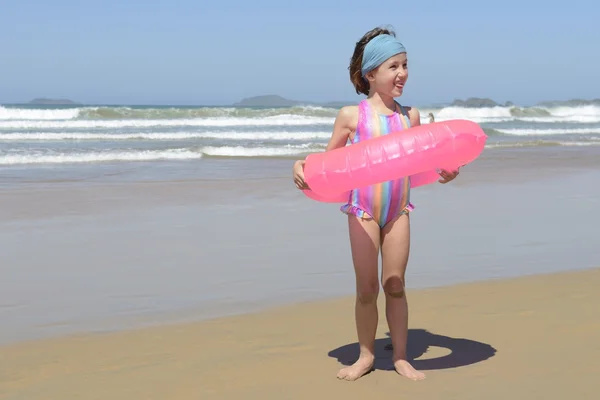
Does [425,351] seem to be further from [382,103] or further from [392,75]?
[392,75]

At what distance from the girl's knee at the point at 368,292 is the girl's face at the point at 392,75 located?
0.91 m

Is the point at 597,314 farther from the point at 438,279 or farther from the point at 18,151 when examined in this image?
the point at 18,151

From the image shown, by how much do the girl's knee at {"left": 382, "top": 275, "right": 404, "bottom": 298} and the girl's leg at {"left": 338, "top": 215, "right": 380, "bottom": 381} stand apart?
5 centimetres

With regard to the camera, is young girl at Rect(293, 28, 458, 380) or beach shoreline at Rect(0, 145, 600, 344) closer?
young girl at Rect(293, 28, 458, 380)

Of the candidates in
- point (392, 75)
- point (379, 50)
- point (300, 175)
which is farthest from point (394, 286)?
point (379, 50)

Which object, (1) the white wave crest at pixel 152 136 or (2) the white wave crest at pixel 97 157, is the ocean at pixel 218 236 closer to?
(2) the white wave crest at pixel 97 157

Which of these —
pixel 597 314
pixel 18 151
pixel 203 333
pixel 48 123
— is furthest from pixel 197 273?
pixel 48 123

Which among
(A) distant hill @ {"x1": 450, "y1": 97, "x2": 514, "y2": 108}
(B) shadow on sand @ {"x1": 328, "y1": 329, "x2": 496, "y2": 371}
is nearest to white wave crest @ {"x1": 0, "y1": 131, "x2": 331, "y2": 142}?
(B) shadow on sand @ {"x1": 328, "y1": 329, "x2": 496, "y2": 371}

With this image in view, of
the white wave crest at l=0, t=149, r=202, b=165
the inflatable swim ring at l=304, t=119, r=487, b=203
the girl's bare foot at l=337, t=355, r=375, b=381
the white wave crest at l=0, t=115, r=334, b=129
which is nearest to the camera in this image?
the inflatable swim ring at l=304, t=119, r=487, b=203

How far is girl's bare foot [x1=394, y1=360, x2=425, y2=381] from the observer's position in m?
3.75

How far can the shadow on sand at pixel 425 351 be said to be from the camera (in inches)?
157

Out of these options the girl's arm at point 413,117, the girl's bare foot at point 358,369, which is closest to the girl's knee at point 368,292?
the girl's bare foot at point 358,369

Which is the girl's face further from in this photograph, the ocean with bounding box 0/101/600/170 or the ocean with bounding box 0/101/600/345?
the ocean with bounding box 0/101/600/170

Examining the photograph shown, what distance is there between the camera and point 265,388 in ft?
12.1
